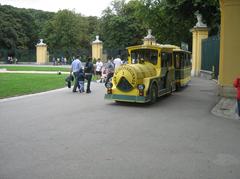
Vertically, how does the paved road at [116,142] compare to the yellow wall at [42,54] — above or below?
below

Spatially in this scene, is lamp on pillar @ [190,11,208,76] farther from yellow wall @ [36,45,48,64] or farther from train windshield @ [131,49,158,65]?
yellow wall @ [36,45,48,64]

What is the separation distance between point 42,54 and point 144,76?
56.6 m

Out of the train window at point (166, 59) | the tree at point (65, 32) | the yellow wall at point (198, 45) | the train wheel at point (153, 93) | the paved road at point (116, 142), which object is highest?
the tree at point (65, 32)

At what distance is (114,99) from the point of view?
15.6 meters

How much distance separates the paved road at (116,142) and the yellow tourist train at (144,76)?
26.3 inches

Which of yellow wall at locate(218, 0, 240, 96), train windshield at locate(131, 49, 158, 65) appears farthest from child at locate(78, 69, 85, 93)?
yellow wall at locate(218, 0, 240, 96)

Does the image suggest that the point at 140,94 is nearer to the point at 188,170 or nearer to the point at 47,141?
the point at 47,141

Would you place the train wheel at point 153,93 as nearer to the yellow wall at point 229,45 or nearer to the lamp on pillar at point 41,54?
the yellow wall at point 229,45

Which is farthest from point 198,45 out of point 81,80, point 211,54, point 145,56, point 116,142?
point 116,142

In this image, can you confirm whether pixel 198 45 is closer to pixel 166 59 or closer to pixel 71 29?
pixel 166 59

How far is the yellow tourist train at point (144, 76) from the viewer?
1530cm

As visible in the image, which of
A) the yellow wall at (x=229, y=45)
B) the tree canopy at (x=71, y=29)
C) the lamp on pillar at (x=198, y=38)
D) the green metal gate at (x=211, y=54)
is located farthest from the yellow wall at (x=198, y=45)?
the tree canopy at (x=71, y=29)

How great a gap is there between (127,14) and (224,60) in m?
64.6

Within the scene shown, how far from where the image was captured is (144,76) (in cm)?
1577
